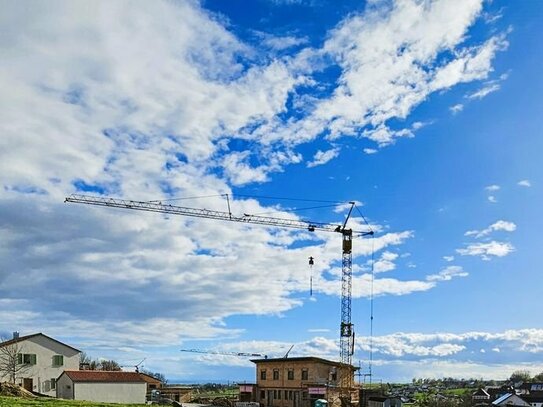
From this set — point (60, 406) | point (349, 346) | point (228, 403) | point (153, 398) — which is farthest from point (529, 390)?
point (60, 406)

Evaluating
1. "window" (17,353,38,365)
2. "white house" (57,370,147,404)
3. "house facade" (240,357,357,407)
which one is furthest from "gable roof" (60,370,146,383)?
"house facade" (240,357,357,407)

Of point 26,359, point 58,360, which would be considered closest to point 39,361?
point 26,359

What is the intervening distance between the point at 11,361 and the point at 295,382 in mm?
33751

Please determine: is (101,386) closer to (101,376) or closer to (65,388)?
(101,376)

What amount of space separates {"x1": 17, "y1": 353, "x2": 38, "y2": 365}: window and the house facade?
89.3 feet

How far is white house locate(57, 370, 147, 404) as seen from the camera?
68750mm

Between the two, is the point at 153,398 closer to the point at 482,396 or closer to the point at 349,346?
the point at 349,346

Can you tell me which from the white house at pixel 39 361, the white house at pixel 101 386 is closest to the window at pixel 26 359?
the white house at pixel 39 361

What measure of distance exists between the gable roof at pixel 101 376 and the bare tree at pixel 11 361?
5074 mm

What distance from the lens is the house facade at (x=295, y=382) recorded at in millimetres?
72688

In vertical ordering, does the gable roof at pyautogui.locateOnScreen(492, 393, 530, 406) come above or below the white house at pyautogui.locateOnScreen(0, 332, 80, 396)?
below

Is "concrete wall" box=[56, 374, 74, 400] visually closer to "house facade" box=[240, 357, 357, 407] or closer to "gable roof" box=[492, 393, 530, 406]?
"house facade" box=[240, 357, 357, 407]

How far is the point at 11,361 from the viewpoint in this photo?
67750 mm

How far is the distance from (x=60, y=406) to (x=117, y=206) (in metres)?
53.1
